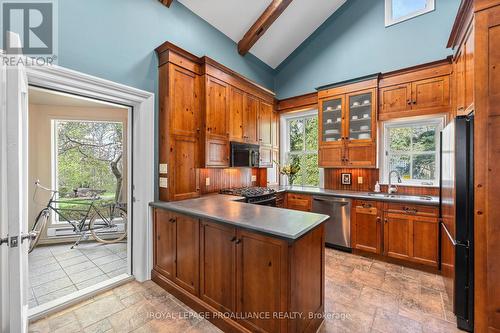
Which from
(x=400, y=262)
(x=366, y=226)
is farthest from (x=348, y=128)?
(x=400, y=262)

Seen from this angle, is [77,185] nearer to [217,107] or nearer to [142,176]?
[142,176]

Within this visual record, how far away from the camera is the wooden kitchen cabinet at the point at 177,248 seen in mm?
2199

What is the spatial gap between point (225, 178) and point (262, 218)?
2.06 meters

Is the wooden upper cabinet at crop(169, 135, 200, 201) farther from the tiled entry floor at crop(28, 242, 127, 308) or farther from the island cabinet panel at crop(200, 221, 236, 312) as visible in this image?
the tiled entry floor at crop(28, 242, 127, 308)

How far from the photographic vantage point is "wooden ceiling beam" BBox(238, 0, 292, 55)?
3723mm

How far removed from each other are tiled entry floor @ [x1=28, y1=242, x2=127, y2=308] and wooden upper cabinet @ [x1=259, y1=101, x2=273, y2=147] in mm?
3192

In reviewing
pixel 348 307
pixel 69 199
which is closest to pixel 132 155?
pixel 69 199

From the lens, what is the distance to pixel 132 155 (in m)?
2.80

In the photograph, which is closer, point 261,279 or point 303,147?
point 261,279

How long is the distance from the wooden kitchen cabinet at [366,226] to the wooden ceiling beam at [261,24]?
3.45 m

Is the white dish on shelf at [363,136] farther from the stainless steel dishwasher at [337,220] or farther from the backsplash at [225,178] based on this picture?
the backsplash at [225,178]

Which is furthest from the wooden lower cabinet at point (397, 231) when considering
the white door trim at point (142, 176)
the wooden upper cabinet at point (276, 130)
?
the white door trim at point (142, 176)

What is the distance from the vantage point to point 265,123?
14.8 ft

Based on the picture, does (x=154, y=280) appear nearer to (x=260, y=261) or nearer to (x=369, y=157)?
(x=260, y=261)
